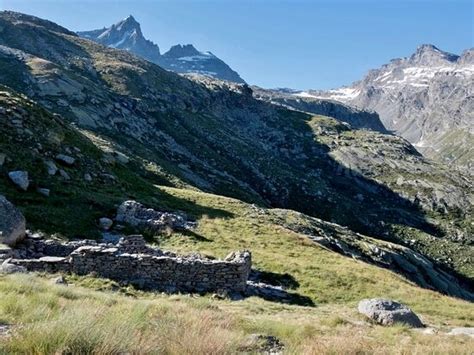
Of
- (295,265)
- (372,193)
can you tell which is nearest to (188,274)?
(295,265)

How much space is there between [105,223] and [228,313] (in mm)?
17428

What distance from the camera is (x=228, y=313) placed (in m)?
14.5

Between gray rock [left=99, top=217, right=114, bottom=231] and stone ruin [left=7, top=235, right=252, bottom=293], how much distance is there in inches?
283

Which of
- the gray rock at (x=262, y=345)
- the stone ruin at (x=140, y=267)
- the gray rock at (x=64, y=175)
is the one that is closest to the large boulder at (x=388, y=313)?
the stone ruin at (x=140, y=267)

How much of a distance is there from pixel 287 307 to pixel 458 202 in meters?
142

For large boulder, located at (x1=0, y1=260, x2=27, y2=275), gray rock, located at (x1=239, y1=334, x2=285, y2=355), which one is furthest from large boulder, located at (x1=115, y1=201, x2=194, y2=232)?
gray rock, located at (x1=239, y1=334, x2=285, y2=355)

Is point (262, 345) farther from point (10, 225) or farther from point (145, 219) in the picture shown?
point (145, 219)

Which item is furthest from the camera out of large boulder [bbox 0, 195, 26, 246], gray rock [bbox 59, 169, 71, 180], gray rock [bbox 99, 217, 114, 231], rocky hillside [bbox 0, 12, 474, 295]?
rocky hillside [bbox 0, 12, 474, 295]

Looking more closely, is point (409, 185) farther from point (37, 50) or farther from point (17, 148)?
point (17, 148)

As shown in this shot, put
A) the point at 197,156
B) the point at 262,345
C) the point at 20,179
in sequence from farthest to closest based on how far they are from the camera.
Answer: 1. the point at 197,156
2. the point at 20,179
3. the point at 262,345

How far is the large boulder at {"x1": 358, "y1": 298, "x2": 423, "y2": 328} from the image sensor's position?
1723 centimetres

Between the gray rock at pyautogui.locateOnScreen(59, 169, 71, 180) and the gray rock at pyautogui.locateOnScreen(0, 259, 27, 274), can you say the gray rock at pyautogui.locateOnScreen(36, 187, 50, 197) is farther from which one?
the gray rock at pyautogui.locateOnScreen(0, 259, 27, 274)

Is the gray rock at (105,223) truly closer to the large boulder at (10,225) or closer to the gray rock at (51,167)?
the large boulder at (10,225)

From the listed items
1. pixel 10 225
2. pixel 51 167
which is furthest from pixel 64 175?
pixel 10 225
